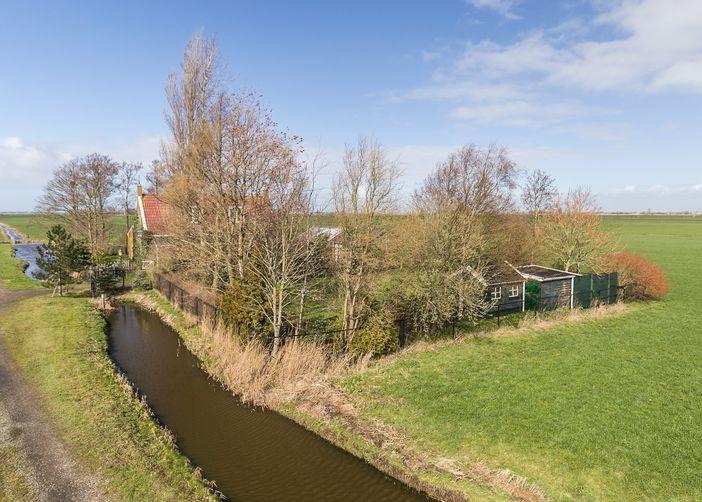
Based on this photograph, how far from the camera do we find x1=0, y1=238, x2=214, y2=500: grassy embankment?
26.6 feet

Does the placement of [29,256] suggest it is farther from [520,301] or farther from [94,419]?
[520,301]

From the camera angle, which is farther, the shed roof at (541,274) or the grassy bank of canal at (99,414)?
the shed roof at (541,274)

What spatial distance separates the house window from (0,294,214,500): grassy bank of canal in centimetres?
1745

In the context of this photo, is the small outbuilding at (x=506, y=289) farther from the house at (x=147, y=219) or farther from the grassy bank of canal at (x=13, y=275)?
the grassy bank of canal at (x=13, y=275)

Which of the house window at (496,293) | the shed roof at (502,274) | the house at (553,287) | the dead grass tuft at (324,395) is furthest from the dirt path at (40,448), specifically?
the house at (553,287)

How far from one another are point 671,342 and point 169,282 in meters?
26.2

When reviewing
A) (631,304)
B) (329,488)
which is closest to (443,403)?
(329,488)

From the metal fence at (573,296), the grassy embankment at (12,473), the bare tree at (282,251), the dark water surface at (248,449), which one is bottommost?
the dark water surface at (248,449)

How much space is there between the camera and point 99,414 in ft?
35.0

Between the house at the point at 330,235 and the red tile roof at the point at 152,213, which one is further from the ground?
the red tile roof at the point at 152,213

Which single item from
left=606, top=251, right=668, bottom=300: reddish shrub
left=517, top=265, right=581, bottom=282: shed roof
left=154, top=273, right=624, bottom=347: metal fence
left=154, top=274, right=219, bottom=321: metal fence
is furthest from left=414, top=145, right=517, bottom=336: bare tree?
left=606, top=251, right=668, bottom=300: reddish shrub

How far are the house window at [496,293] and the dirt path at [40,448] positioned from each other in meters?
19.3

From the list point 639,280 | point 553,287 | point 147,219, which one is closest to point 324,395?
point 553,287

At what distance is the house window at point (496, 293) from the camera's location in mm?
22125
